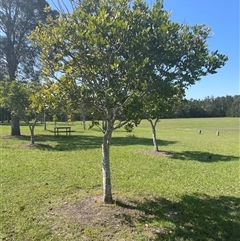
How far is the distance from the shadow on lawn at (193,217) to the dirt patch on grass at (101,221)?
0.17 ft

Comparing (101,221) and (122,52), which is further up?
(122,52)

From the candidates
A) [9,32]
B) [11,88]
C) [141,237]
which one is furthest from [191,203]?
[9,32]

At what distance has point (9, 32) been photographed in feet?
62.8

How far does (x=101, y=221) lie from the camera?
459cm

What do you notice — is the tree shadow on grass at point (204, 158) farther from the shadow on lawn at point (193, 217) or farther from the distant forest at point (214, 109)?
the distant forest at point (214, 109)

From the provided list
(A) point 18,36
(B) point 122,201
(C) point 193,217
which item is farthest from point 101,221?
(A) point 18,36

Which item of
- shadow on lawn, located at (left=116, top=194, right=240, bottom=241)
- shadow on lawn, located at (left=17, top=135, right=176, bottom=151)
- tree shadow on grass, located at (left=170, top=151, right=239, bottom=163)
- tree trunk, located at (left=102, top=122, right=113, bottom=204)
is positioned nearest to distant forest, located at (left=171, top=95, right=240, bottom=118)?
shadow on lawn, located at (left=17, top=135, right=176, bottom=151)

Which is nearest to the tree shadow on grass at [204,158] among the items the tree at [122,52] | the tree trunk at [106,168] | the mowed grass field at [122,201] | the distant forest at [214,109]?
the mowed grass field at [122,201]

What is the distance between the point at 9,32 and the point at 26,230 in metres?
18.3

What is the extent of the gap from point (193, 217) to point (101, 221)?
1.73m

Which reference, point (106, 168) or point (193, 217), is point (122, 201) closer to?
point (106, 168)

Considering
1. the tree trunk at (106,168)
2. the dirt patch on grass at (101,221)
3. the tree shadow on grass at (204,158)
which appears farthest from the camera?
the tree shadow on grass at (204,158)

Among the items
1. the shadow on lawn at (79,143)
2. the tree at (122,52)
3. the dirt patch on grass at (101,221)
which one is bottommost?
the dirt patch on grass at (101,221)

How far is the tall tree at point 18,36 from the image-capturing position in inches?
744
